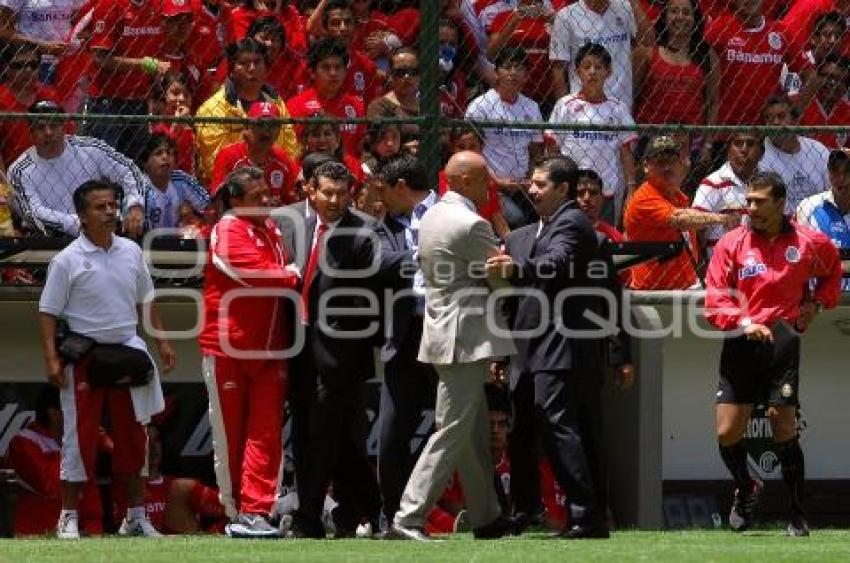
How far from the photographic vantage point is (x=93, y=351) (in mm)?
11492

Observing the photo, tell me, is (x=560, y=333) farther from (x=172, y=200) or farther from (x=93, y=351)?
(x=172, y=200)

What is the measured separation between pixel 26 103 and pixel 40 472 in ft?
7.53

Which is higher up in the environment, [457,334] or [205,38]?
[205,38]

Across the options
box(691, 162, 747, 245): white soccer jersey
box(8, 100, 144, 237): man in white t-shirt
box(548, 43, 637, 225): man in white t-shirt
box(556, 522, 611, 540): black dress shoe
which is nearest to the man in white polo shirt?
box(8, 100, 144, 237): man in white t-shirt

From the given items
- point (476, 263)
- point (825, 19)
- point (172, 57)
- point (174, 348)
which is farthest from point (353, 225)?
point (825, 19)

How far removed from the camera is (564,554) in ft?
31.9

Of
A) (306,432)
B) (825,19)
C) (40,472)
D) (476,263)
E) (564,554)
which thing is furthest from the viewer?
(825,19)

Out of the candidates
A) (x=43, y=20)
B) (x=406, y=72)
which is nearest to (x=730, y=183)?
(x=406, y=72)

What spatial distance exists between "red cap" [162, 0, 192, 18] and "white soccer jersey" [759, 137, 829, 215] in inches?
156

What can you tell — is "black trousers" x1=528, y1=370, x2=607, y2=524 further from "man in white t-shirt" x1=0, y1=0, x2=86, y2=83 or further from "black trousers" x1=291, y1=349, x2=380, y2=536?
"man in white t-shirt" x1=0, y1=0, x2=86, y2=83

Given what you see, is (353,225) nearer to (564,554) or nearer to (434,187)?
(434,187)

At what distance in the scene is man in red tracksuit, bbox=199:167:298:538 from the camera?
11.3 meters

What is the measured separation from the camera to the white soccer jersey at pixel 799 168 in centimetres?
1414

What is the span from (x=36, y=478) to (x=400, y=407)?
252 cm
